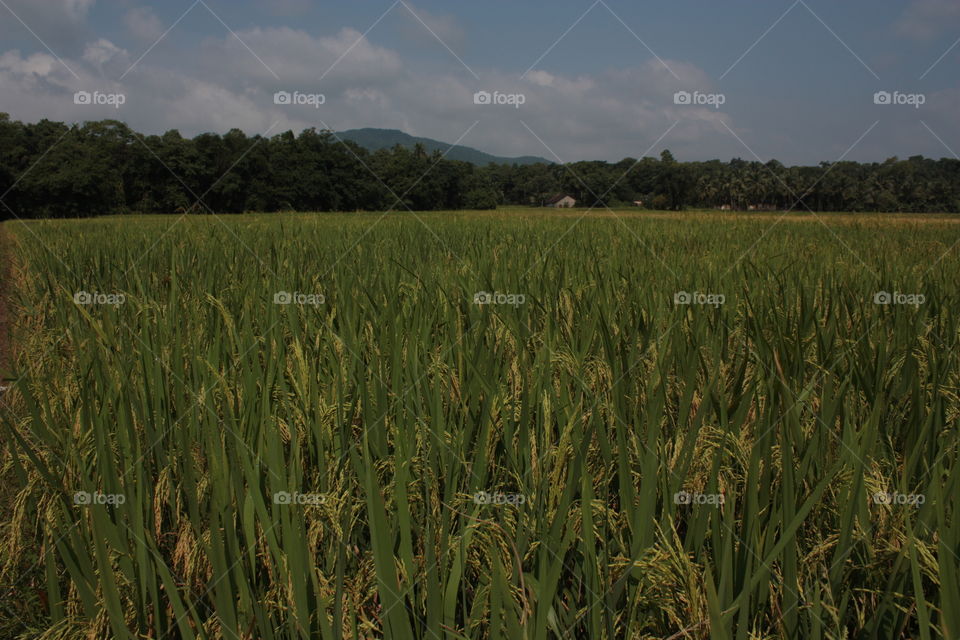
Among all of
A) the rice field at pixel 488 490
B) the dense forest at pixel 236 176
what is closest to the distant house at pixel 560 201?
the dense forest at pixel 236 176

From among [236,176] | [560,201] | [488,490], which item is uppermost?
[560,201]

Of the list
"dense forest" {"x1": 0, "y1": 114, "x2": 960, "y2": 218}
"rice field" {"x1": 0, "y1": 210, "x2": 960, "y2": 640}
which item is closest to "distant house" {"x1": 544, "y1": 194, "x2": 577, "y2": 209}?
"dense forest" {"x1": 0, "y1": 114, "x2": 960, "y2": 218}

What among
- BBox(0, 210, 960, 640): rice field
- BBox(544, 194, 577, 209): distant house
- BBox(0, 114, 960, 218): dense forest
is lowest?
BBox(0, 210, 960, 640): rice field

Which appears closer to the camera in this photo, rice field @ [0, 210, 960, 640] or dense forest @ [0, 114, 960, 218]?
rice field @ [0, 210, 960, 640]

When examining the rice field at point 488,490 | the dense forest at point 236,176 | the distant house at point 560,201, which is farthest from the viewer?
the distant house at point 560,201

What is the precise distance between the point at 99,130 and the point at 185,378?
40.6 meters

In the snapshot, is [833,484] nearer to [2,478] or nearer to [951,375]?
[951,375]

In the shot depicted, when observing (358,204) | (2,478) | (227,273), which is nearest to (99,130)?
(358,204)

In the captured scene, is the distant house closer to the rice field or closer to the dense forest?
the dense forest

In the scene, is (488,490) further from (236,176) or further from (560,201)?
(560,201)

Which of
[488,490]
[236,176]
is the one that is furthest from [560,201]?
[488,490]

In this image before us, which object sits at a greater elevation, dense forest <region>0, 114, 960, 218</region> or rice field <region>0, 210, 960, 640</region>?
dense forest <region>0, 114, 960, 218</region>

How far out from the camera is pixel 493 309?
2.73 meters

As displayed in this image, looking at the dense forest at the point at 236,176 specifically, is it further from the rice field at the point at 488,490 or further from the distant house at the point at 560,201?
the distant house at the point at 560,201
